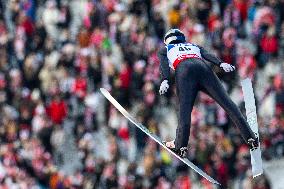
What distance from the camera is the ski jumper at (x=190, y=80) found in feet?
58.9

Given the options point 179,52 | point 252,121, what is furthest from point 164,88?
point 252,121

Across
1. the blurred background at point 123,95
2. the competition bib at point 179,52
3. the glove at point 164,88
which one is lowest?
the glove at point 164,88

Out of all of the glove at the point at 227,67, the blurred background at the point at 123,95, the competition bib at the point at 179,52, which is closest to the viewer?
the glove at the point at 227,67

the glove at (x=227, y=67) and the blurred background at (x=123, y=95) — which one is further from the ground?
the blurred background at (x=123, y=95)

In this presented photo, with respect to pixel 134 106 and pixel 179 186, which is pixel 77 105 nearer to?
pixel 134 106

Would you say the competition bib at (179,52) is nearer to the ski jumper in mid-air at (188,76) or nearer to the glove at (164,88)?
the ski jumper in mid-air at (188,76)

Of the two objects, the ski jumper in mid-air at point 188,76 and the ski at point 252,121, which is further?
the ski at point 252,121

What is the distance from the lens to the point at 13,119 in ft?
99.3

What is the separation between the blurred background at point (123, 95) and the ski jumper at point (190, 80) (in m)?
7.60

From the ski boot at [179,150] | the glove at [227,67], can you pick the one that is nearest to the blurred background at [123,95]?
the ski boot at [179,150]

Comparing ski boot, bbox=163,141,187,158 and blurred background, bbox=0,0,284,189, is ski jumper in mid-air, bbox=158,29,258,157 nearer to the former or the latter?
ski boot, bbox=163,141,187,158

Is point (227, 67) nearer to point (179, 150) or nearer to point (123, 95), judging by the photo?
point (179, 150)

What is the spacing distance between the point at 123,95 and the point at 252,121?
11064mm

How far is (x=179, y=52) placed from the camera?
1797cm
